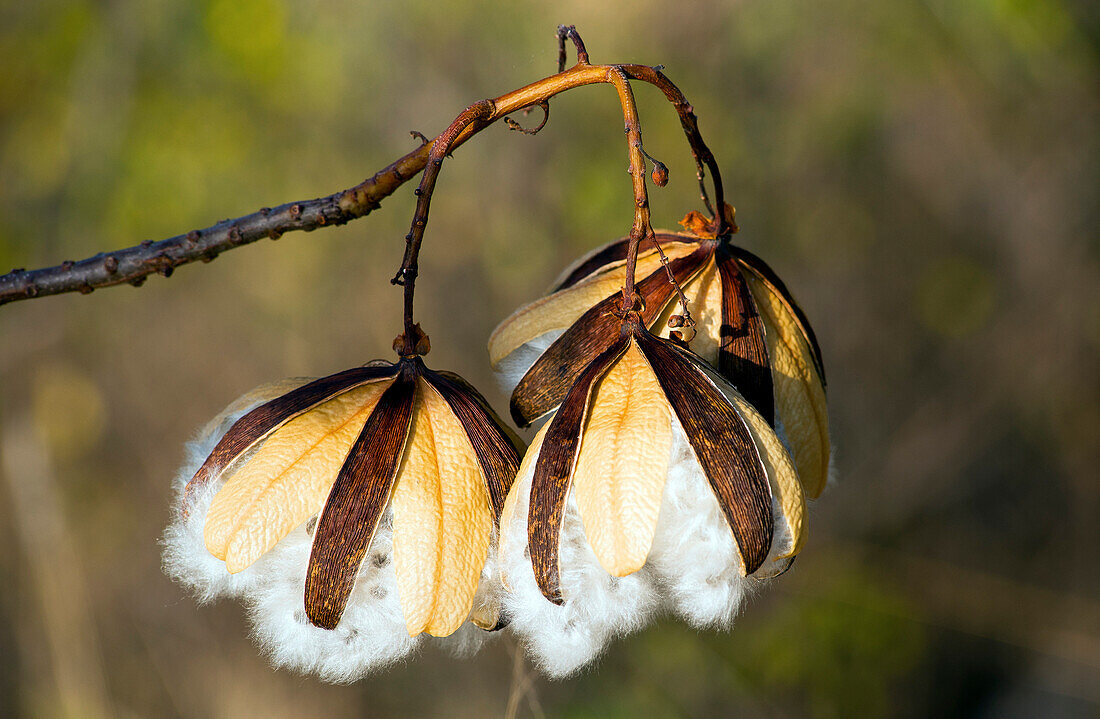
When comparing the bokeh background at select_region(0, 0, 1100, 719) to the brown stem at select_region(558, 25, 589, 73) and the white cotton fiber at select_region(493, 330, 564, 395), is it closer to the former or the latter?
the brown stem at select_region(558, 25, 589, 73)

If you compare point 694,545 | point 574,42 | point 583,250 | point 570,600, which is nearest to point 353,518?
point 570,600

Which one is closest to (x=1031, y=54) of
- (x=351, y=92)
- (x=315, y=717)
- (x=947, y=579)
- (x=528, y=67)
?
(x=528, y=67)

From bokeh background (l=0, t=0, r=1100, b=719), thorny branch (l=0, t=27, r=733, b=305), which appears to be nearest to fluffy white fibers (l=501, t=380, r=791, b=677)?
thorny branch (l=0, t=27, r=733, b=305)

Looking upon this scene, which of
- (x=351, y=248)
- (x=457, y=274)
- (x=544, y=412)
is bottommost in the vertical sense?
(x=544, y=412)

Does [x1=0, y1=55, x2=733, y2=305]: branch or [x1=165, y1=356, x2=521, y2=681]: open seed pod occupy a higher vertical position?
[x1=0, y1=55, x2=733, y2=305]: branch

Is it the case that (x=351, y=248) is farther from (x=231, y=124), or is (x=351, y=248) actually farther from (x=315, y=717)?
(x=315, y=717)

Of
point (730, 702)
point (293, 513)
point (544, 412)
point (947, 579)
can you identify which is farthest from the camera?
point (947, 579)
